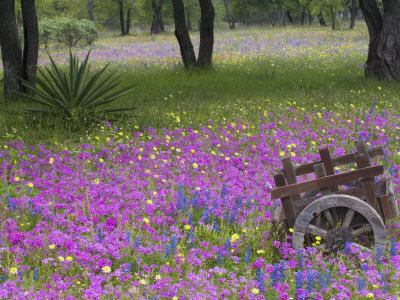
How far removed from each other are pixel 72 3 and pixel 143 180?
58862mm

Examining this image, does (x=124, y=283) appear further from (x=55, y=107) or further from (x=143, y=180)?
(x=55, y=107)

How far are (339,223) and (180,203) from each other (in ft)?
5.03

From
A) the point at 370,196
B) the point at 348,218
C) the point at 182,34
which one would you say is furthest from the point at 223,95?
the point at 348,218

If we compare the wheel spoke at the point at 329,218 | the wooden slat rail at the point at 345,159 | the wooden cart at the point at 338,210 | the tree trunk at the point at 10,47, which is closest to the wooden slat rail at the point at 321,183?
the wooden cart at the point at 338,210

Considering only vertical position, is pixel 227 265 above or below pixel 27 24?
below

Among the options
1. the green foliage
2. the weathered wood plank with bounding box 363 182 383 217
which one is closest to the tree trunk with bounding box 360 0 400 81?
the weathered wood plank with bounding box 363 182 383 217

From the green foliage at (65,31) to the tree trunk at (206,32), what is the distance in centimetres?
1949

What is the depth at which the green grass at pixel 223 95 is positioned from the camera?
7.66 meters

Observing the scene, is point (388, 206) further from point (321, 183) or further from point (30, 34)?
point (30, 34)

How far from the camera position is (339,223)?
12.7 ft

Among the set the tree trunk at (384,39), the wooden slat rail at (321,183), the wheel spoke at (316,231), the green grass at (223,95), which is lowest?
the wheel spoke at (316,231)

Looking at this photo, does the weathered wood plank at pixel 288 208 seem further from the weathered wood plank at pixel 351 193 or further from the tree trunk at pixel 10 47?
the tree trunk at pixel 10 47

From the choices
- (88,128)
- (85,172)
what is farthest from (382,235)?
(88,128)

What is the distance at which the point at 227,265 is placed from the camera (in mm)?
3756
